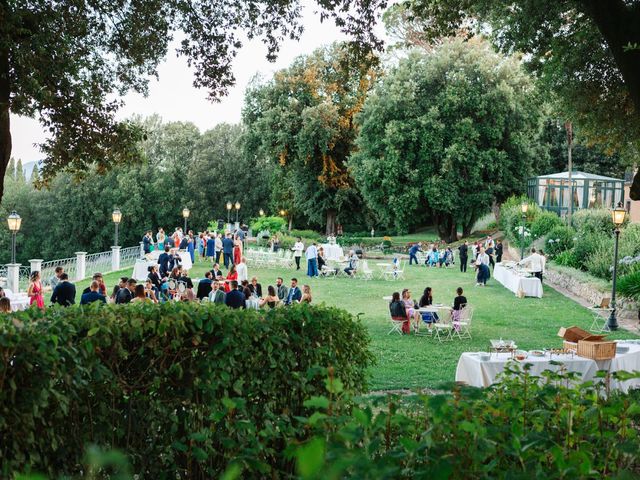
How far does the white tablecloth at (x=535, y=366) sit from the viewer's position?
11500mm

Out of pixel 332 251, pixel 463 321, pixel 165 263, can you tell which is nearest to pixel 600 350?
pixel 463 321

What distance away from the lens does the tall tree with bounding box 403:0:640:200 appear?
14070 millimetres

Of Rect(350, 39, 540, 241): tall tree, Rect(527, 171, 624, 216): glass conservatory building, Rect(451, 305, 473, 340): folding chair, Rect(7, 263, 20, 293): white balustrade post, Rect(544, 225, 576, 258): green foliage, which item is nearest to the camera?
Rect(451, 305, 473, 340): folding chair

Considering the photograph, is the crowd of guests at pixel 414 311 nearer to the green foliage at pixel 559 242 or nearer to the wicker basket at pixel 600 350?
the wicker basket at pixel 600 350

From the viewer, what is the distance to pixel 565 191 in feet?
156

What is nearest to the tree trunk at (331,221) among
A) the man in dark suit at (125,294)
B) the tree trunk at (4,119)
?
the man in dark suit at (125,294)

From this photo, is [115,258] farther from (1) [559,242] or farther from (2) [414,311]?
(1) [559,242]

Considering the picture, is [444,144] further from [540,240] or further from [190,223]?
[190,223]

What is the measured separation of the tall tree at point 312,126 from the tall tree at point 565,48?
30.8 metres

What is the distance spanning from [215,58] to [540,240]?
87.4ft

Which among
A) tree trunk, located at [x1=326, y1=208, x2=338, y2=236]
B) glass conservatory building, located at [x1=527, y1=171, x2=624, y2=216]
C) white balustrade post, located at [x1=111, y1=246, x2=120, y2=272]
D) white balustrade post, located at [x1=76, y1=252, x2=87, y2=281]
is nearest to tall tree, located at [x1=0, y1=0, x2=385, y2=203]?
white balustrade post, located at [x1=76, y1=252, x2=87, y2=281]

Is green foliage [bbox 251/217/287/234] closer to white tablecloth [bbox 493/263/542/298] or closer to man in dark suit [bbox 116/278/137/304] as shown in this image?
white tablecloth [bbox 493/263/542/298]

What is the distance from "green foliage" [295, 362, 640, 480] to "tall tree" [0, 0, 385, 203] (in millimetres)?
9404

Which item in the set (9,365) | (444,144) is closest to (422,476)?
(9,365)
